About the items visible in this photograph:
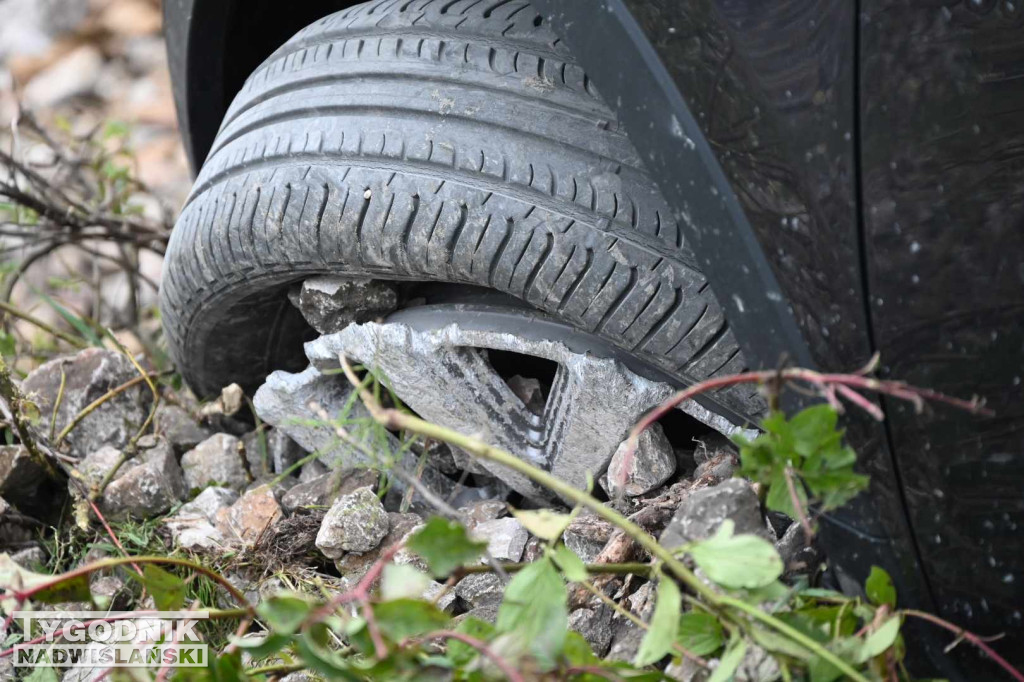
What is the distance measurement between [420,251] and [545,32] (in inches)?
15.6

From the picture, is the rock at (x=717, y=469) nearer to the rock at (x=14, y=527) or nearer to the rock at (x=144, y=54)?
the rock at (x=14, y=527)

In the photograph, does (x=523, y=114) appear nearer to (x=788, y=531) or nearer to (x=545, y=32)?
(x=545, y=32)

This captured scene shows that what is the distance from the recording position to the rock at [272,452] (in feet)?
6.72

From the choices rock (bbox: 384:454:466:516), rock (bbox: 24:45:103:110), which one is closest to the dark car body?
rock (bbox: 384:454:466:516)

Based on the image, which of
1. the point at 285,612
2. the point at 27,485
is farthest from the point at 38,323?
the point at 285,612

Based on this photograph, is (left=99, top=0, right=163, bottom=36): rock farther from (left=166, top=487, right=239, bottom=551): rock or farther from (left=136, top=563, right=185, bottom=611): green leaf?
(left=136, top=563, right=185, bottom=611): green leaf

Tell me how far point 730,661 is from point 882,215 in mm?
486

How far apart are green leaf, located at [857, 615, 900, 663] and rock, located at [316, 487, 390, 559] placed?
0.85 m

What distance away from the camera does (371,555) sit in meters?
1.61

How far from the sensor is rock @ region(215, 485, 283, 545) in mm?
1725

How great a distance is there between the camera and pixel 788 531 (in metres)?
1.31

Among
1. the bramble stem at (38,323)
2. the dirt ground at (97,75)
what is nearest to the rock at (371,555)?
the bramble stem at (38,323)

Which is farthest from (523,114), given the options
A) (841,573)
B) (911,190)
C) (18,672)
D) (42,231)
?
(42,231)

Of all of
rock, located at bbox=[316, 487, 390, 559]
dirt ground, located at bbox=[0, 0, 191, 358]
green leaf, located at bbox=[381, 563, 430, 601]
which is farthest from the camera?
dirt ground, located at bbox=[0, 0, 191, 358]
